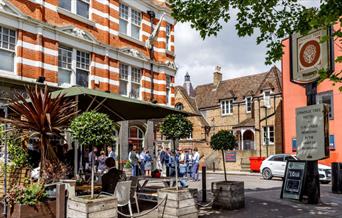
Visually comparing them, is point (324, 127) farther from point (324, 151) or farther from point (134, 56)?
point (134, 56)

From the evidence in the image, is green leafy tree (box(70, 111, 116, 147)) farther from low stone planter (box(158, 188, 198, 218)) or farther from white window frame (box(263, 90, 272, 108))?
white window frame (box(263, 90, 272, 108))

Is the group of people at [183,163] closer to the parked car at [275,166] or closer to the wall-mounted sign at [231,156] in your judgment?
the parked car at [275,166]

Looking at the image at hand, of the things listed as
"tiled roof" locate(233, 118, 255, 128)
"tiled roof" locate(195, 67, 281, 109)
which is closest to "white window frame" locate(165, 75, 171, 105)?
"tiled roof" locate(233, 118, 255, 128)

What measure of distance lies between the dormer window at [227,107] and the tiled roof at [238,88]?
1.83ft

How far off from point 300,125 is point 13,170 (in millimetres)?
8357

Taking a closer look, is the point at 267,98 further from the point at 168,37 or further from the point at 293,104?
the point at 168,37

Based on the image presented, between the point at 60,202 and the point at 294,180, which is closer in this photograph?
the point at 60,202

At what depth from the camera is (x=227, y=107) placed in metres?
42.3

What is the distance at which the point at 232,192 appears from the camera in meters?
9.57

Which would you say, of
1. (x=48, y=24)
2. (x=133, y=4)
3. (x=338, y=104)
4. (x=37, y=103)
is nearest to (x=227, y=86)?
(x=338, y=104)

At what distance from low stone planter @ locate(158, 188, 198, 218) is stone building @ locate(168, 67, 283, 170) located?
26.4 m

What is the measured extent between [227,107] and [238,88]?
2.49 meters

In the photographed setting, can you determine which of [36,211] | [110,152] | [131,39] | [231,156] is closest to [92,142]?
[36,211]

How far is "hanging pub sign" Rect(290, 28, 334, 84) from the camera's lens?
11641 mm
